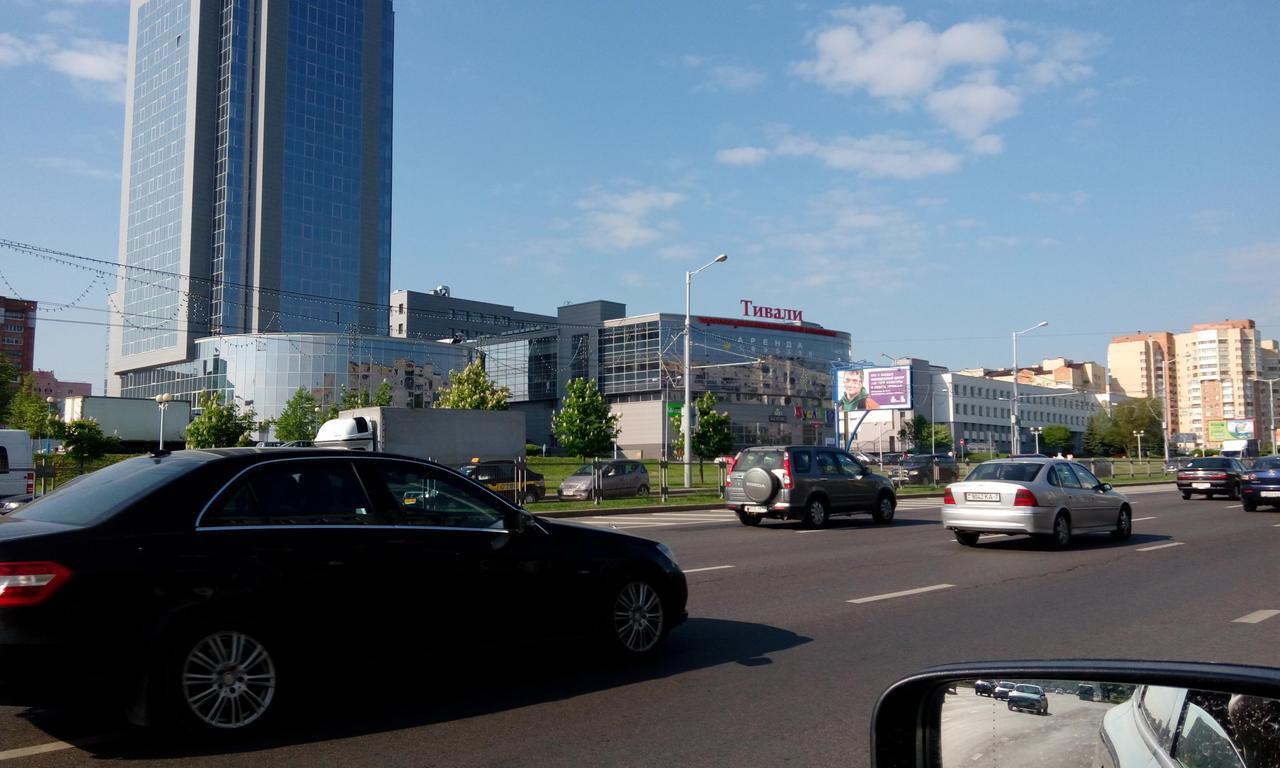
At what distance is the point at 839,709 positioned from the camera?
5922 millimetres

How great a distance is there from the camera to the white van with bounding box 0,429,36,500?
21.9m

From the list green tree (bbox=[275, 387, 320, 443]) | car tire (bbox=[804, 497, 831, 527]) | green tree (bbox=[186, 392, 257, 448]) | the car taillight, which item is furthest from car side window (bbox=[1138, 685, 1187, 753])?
green tree (bbox=[275, 387, 320, 443])

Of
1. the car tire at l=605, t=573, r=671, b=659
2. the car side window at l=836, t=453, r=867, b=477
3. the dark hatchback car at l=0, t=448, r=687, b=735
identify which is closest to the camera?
the dark hatchback car at l=0, t=448, r=687, b=735

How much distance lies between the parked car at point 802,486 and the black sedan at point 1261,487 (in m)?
12.2

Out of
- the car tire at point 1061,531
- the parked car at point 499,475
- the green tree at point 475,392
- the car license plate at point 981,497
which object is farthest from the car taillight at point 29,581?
the green tree at point 475,392

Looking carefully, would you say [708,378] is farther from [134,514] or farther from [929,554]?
[134,514]

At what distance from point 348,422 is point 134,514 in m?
15.4

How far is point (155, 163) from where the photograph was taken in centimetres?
11462

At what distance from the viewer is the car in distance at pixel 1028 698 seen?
1848 mm

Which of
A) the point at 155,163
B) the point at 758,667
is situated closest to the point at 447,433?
the point at 758,667

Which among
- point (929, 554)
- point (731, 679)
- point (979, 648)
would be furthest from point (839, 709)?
point (929, 554)

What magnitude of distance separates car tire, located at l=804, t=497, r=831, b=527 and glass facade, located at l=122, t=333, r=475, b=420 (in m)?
76.0

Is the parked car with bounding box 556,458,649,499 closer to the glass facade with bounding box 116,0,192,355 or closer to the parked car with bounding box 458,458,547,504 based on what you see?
the parked car with bounding box 458,458,547,504

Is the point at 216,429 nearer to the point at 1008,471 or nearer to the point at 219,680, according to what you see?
the point at 1008,471
